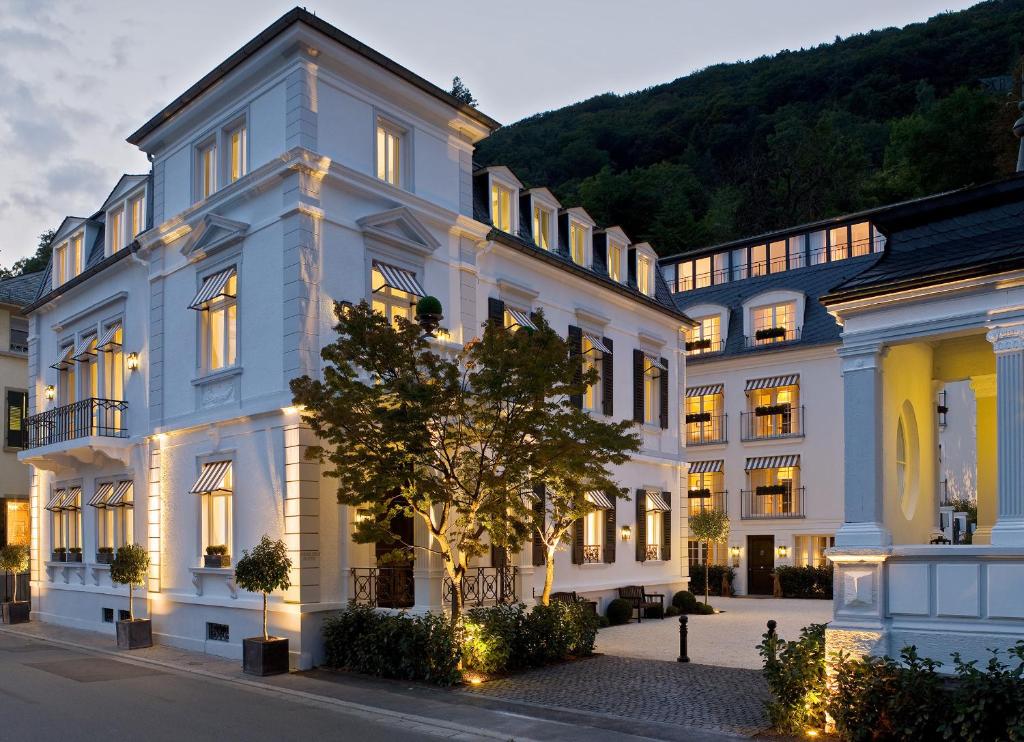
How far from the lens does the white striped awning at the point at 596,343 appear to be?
79.4 ft

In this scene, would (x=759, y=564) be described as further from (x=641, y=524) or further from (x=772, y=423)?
(x=641, y=524)

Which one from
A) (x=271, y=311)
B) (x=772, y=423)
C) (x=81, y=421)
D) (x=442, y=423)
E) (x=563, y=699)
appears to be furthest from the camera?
(x=772, y=423)

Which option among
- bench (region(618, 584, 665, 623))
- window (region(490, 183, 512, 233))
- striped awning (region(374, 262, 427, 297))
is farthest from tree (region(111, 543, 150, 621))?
bench (region(618, 584, 665, 623))

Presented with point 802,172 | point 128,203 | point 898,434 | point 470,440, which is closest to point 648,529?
point 470,440

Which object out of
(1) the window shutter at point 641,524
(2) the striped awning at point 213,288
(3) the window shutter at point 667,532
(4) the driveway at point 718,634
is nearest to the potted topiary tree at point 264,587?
(2) the striped awning at point 213,288

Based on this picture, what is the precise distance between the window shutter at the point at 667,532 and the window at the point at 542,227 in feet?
28.1

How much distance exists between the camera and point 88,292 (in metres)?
25.2

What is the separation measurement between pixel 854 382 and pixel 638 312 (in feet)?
51.4

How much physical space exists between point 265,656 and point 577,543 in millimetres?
9299

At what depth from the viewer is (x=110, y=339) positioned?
23781 millimetres

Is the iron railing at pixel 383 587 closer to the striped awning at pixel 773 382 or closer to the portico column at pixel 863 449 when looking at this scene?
the portico column at pixel 863 449

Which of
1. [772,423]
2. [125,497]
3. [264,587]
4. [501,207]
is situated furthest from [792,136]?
[264,587]

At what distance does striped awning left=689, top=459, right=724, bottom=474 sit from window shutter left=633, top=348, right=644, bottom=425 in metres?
12.1

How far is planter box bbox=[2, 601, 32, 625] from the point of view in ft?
84.5
